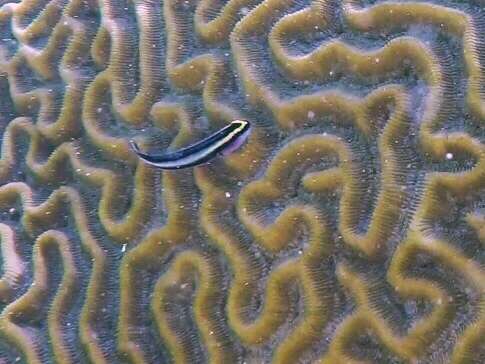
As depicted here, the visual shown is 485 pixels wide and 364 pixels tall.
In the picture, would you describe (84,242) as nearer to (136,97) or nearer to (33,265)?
(33,265)

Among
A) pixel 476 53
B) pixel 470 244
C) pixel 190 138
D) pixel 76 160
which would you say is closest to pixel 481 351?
pixel 470 244

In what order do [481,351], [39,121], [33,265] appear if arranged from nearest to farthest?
[481,351]
[33,265]
[39,121]

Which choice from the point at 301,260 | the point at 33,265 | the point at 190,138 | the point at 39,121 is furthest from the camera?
the point at 39,121

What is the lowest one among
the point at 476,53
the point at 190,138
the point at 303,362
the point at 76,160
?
the point at 303,362

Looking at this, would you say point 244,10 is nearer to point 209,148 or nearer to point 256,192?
point 209,148

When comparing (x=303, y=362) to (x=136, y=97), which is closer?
(x=303, y=362)

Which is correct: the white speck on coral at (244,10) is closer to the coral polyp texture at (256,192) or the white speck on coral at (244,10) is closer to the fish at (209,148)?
the coral polyp texture at (256,192)

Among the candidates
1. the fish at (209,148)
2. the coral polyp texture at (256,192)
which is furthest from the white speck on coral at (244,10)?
the fish at (209,148)

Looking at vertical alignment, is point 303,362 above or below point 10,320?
above
